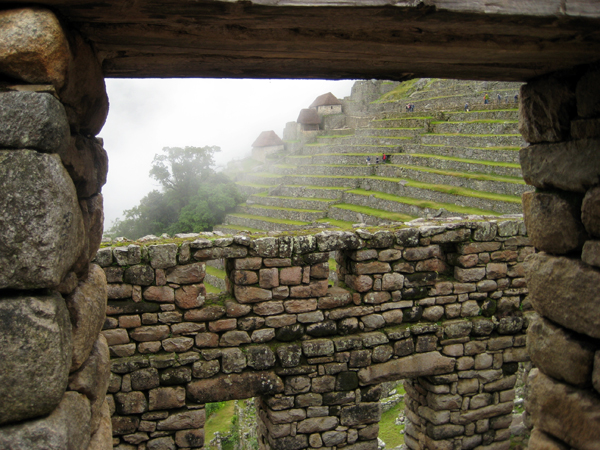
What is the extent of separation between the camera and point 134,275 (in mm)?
5062

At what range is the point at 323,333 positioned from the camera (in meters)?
5.67

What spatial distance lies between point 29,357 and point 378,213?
23.1m

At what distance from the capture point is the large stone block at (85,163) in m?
2.21

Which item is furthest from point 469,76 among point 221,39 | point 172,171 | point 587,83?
point 172,171

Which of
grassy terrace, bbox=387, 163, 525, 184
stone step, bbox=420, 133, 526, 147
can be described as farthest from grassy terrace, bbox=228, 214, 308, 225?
stone step, bbox=420, 133, 526, 147

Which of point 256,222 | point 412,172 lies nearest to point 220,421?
point 256,222

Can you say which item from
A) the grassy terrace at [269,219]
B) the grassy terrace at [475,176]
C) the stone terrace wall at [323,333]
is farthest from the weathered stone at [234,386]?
the grassy terrace at [269,219]

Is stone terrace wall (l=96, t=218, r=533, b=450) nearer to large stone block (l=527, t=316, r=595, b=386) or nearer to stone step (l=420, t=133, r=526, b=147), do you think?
large stone block (l=527, t=316, r=595, b=386)

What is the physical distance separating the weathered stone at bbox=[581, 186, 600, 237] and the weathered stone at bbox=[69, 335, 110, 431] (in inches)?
119

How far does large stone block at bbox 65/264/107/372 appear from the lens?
7.23 ft

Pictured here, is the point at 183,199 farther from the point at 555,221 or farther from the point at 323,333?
the point at 555,221

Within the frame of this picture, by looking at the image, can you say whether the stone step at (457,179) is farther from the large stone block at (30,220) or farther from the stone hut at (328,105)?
the stone hut at (328,105)

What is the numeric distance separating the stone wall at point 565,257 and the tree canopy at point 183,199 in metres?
31.7

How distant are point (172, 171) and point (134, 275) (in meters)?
40.3
